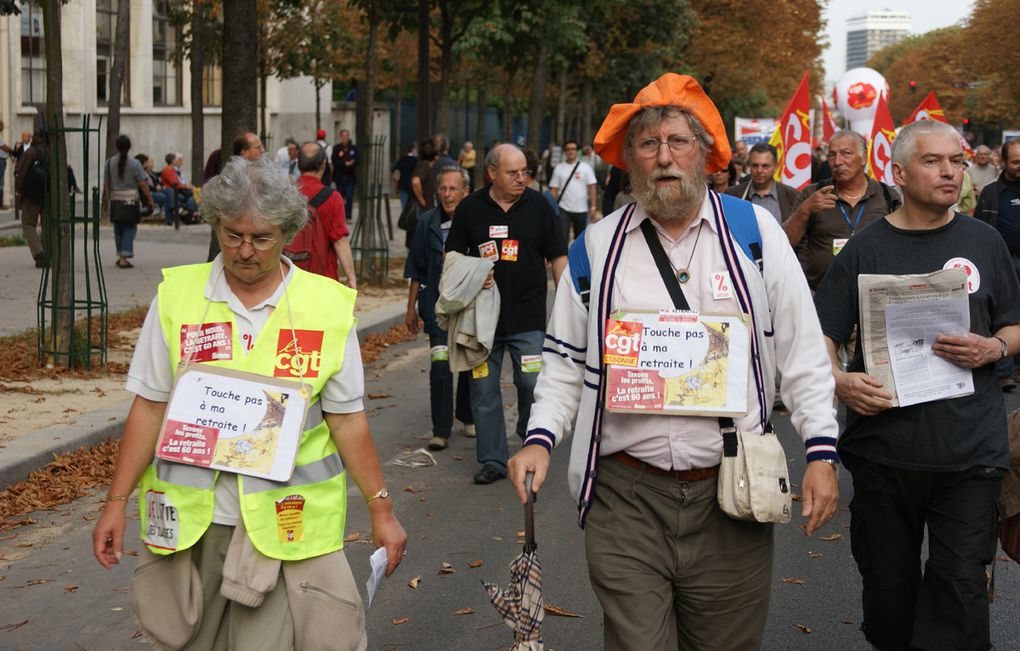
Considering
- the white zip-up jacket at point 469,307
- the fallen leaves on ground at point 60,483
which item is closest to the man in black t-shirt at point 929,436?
the white zip-up jacket at point 469,307

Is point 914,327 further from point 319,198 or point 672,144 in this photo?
point 319,198

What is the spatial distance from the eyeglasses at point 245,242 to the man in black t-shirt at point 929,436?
2001mm

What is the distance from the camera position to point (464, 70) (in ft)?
140

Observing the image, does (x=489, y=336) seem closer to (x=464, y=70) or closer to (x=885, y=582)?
(x=885, y=582)

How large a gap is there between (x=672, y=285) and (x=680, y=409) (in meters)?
0.34

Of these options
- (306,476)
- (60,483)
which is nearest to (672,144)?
(306,476)

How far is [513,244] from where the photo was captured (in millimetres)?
8219

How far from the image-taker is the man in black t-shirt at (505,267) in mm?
8141

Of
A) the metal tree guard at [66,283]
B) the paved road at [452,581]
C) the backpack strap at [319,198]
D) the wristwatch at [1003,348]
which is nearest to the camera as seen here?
the wristwatch at [1003,348]

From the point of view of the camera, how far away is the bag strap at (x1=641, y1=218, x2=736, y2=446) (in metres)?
3.60

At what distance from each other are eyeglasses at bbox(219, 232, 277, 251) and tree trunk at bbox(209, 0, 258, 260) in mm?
9045

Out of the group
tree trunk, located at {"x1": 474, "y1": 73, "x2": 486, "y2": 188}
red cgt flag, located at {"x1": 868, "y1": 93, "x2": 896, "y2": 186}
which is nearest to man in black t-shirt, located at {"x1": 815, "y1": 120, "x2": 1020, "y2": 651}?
red cgt flag, located at {"x1": 868, "y1": 93, "x2": 896, "y2": 186}

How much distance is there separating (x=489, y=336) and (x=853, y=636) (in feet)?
10.6

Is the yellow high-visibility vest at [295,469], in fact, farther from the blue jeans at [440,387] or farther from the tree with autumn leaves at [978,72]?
the tree with autumn leaves at [978,72]
